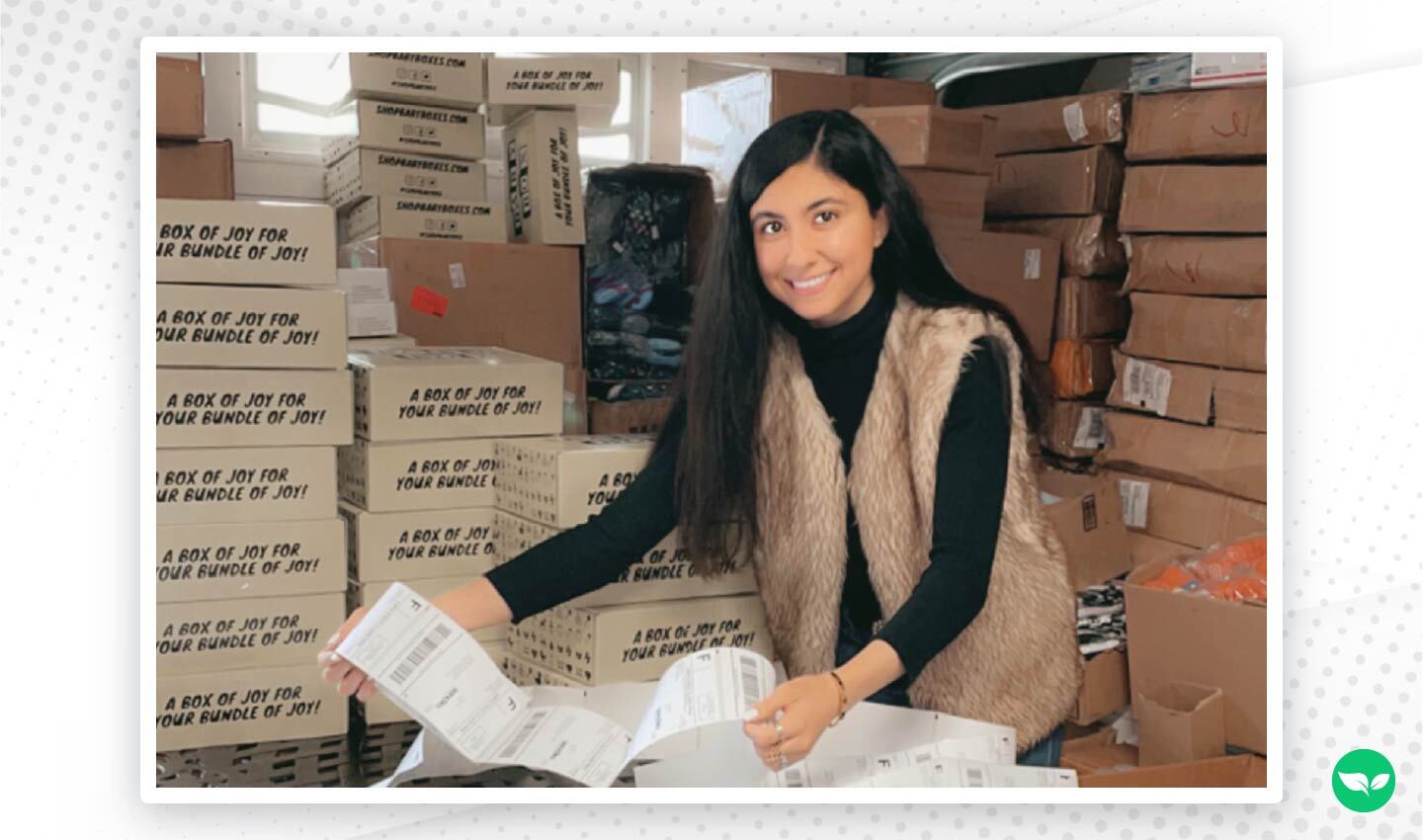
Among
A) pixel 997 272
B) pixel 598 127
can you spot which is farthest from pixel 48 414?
pixel 997 272

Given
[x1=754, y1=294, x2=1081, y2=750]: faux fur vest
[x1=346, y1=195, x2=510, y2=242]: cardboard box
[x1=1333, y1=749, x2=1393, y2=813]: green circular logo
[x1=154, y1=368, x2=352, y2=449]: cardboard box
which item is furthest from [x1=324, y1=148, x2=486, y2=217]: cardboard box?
[x1=1333, y1=749, x2=1393, y2=813]: green circular logo

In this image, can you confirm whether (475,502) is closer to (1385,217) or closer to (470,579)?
(470,579)

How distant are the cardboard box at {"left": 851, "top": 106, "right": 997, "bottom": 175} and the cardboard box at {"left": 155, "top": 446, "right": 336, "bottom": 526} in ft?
2.82

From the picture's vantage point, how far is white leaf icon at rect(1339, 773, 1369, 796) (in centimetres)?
193

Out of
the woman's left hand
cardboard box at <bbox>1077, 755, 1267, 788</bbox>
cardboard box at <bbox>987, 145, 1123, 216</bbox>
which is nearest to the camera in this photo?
the woman's left hand

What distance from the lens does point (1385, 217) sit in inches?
75.7

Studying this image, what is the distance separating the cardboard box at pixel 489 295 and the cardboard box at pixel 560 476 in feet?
0.39

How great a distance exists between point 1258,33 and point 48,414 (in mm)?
1720

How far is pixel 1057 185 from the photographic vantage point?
1990mm

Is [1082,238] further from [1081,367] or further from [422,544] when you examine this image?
[422,544]

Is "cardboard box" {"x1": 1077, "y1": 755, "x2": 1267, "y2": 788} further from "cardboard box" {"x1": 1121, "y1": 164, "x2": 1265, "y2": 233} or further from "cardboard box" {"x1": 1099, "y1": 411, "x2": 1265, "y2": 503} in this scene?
"cardboard box" {"x1": 1121, "y1": 164, "x2": 1265, "y2": 233}

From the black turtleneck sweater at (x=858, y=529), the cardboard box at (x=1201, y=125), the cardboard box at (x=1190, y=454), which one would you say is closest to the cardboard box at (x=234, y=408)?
the black turtleneck sweater at (x=858, y=529)

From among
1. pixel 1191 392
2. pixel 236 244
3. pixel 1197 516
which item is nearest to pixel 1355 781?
pixel 1197 516

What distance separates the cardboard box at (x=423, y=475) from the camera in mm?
1848
